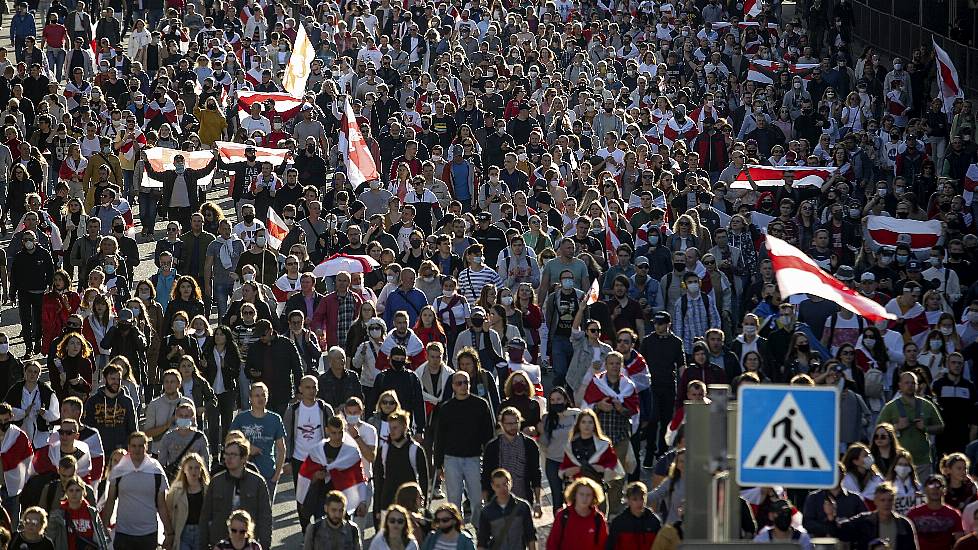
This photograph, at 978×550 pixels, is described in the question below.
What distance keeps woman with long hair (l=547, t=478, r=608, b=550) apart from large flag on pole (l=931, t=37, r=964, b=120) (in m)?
16.2

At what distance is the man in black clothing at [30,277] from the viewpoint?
2259 centimetres

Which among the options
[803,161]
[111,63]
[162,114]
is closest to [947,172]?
[803,161]

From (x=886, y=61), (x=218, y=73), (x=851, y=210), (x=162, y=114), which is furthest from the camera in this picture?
(x=886, y=61)

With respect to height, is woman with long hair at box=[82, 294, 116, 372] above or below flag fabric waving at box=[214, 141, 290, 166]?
below

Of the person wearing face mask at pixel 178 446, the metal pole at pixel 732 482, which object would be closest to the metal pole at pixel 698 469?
the metal pole at pixel 732 482

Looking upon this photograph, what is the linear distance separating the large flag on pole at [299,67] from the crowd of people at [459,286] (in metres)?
0.44

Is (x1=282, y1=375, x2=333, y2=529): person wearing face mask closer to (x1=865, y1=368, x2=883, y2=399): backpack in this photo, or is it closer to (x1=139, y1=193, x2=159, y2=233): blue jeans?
(x1=865, y1=368, x2=883, y2=399): backpack

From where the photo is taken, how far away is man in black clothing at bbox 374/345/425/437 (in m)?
17.4

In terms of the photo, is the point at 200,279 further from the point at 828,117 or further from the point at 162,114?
the point at 828,117

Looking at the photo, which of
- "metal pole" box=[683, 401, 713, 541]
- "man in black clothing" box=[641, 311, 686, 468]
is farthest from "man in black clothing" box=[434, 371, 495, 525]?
"metal pole" box=[683, 401, 713, 541]

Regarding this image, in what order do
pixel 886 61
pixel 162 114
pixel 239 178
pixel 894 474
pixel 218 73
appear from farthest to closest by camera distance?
pixel 886 61
pixel 218 73
pixel 162 114
pixel 239 178
pixel 894 474

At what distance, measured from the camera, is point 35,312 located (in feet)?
75.3

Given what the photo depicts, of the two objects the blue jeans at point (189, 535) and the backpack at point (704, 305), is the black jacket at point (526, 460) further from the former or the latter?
the backpack at point (704, 305)

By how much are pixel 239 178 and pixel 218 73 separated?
7094 millimetres
